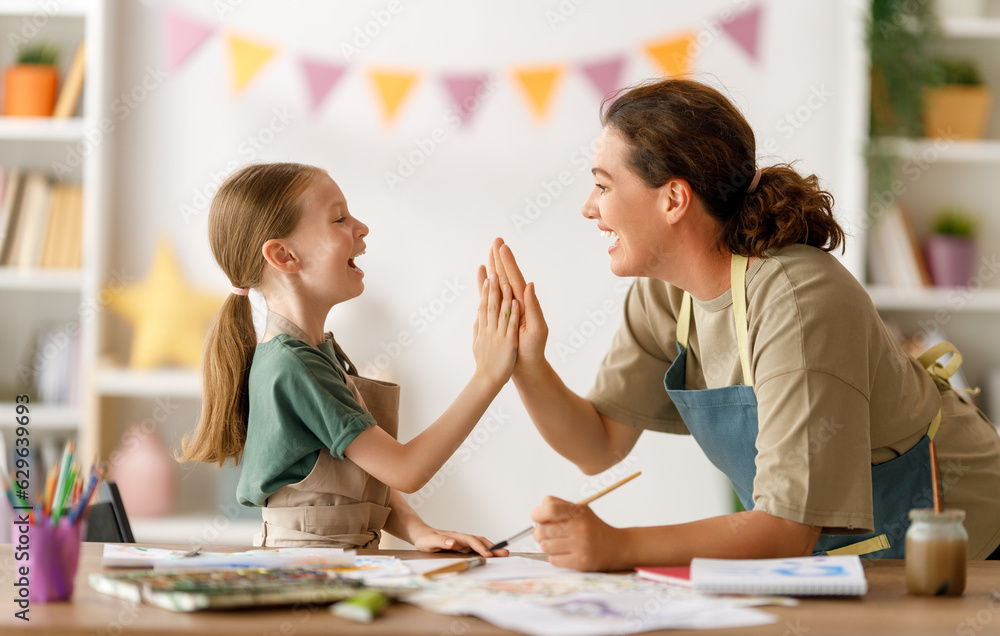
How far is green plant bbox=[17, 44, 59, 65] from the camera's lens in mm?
2730

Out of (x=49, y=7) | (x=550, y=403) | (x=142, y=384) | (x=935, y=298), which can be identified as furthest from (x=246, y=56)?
(x=935, y=298)

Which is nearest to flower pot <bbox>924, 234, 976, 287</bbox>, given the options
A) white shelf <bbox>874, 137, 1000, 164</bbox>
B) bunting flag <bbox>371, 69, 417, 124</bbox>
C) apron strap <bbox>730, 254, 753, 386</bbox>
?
white shelf <bbox>874, 137, 1000, 164</bbox>

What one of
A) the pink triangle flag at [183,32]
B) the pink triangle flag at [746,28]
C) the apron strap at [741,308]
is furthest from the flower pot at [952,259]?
the pink triangle flag at [183,32]

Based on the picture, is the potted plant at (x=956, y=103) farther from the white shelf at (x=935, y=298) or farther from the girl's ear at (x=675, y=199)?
the girl's ear at (x=675, y=199)

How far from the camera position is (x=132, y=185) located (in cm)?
286

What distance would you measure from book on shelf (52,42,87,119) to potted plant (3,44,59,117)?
0.12ft

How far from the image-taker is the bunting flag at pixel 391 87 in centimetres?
283

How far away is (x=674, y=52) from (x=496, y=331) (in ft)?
5.71

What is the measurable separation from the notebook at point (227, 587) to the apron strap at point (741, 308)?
0.61 meters

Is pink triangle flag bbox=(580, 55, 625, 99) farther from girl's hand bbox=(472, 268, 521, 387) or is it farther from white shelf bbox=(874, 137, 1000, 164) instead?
girl's hand bbox=(472, 268, 521, 387)

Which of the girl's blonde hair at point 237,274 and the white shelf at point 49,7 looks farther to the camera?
the white shelf at point 49,7

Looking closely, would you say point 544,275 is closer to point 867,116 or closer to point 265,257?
point 867,116

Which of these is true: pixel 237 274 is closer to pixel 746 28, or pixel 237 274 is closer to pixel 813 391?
pixel 813 391

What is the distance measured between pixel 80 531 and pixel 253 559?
0.19 meters
